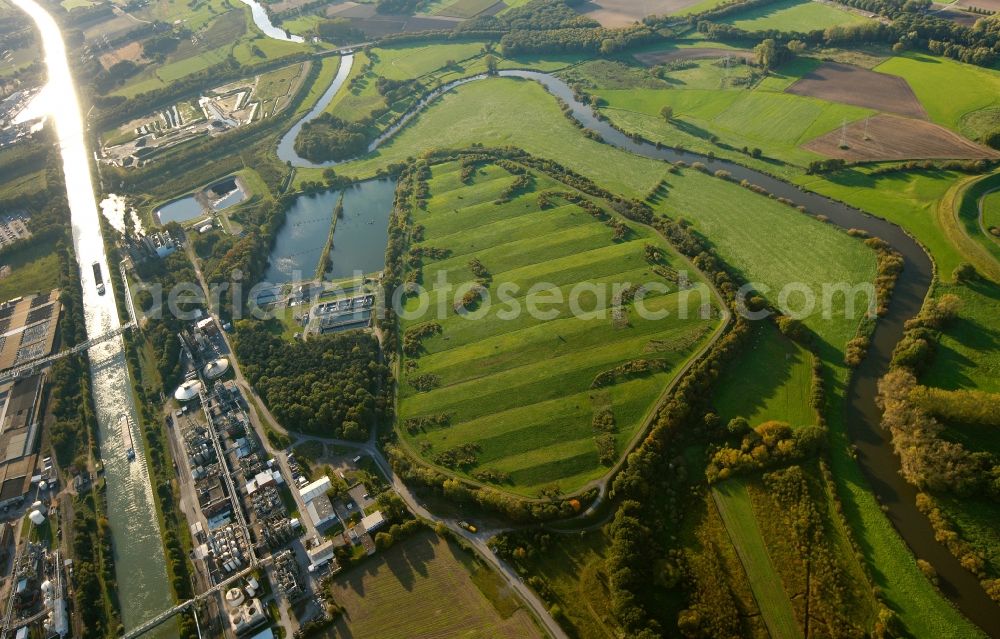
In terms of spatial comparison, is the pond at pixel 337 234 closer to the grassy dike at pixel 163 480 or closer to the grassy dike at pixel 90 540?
the grassy dike at pixel 163 480

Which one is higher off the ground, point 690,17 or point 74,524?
point 690,17

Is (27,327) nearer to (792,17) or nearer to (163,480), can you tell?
(163,480)

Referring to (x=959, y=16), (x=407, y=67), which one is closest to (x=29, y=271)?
(x=407, y=67)

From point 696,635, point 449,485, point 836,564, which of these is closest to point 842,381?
point 836,564

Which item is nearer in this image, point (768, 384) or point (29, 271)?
point (768, 384)

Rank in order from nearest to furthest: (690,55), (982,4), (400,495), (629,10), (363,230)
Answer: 1. (400,495)
2. (363,230)
3. (982,4)
4. (690,55)
5. (629,10)

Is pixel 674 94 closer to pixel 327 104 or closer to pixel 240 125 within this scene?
pixel 327 104
